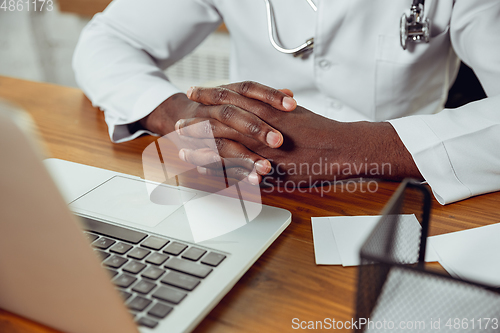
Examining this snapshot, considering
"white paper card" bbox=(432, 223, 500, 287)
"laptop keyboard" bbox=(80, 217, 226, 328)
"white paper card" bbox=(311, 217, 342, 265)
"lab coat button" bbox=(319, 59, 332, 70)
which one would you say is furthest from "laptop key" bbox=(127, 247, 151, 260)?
"lab coat button" bbox=(319, 59, 332, 70)

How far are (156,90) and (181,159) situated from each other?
0.19m

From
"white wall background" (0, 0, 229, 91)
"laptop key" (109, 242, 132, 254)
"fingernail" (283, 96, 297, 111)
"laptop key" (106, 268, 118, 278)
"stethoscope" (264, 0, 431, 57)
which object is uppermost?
"stethoscope" (264, 0, 431, 57)

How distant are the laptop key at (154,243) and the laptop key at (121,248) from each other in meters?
0.01

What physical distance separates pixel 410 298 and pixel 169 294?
0.60 feet

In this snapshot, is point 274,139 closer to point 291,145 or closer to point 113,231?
point 291,145

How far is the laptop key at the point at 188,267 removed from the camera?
347 mm

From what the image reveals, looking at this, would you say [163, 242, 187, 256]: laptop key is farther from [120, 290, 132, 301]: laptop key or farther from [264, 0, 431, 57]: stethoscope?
[264, 0, 431, 57]: stethoscope

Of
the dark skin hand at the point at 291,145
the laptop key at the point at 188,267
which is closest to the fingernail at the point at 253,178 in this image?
the dark skin hand at the point at 291,145

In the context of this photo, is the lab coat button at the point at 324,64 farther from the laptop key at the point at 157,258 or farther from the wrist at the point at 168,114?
the laptop key at the point at 157,258

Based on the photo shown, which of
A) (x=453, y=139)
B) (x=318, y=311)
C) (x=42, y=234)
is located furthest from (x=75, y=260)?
(x=453, y=139)

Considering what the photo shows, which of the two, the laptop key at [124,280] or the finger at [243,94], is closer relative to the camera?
the laptop key at [124,280]

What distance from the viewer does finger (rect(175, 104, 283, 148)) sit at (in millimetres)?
556

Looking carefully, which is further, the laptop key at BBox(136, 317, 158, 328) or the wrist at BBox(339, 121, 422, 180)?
the wrist at BBox(339, 121, 422, 180)

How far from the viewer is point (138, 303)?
312 millimetres
